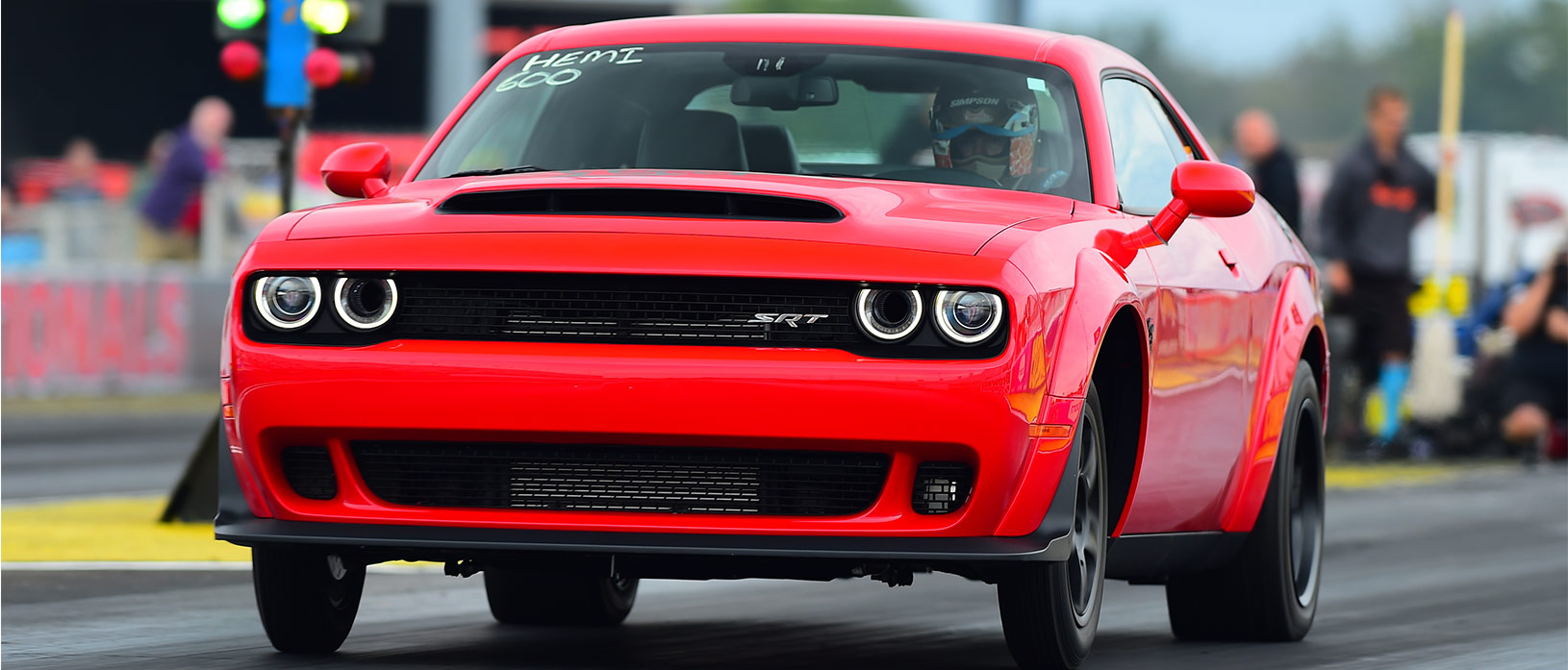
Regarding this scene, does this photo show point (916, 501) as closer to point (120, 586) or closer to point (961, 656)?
point (961, 656)

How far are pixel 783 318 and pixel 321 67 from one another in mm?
6645

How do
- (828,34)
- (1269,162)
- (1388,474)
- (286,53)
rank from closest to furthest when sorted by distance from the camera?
(828,34) → (286,53) → (1388,474) → (1269,162)

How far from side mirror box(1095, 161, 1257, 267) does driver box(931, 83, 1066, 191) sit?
266 mm

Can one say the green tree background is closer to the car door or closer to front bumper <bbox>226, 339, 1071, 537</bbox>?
the car door

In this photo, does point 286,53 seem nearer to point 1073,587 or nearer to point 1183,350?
point 1183,350

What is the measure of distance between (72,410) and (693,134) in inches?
551

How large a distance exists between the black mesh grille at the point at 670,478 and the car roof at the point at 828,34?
178 centimetres

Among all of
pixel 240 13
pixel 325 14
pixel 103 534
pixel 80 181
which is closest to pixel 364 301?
pixel 103 534

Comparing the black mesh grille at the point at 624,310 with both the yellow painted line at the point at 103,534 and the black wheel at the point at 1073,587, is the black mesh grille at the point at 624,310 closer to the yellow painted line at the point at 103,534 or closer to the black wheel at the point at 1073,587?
the black wheel at the point at 1073,587

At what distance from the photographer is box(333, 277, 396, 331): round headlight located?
19.6 feet

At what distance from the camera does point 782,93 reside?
23.8ft

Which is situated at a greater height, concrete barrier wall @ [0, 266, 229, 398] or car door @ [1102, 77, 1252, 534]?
car door @ [1102, 77, 1252, 534]

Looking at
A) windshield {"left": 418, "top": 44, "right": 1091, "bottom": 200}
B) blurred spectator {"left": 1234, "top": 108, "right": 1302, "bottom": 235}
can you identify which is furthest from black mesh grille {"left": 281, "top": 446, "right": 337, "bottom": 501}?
blurred spectator {"left": 1234, "top": 108, "right": 1302, "bottom": 235}

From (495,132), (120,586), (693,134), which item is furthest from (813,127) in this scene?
(120,586)
